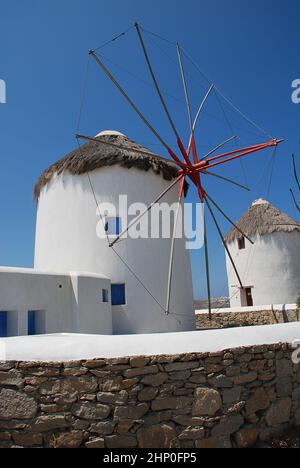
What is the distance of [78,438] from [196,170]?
760cm

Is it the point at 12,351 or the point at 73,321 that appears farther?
the point at 73,321

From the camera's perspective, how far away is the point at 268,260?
1775 centimetres

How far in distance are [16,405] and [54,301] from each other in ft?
12.4

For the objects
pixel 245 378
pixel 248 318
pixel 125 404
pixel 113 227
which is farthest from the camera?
pixel 248 318

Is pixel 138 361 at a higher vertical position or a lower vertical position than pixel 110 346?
lower

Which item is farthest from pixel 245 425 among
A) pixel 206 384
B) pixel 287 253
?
pixel 287 253

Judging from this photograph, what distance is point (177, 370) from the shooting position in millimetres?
4324

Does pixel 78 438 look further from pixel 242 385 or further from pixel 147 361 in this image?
pixel 242 385

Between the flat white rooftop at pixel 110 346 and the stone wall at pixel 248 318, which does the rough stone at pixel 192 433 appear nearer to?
the flat white rooftop at pixel 110 346

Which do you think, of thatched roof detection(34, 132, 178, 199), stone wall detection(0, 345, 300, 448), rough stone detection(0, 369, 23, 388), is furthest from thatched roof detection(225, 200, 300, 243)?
rough stone detection(0, 369, 23, 388)

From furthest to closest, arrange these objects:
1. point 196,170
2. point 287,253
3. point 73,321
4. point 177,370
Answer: point 287,253 < point 196,170 < point 73,321 < point 177,370

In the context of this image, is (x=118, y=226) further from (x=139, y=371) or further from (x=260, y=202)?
(x=260, y=202)

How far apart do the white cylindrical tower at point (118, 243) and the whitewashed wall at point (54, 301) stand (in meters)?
0.87

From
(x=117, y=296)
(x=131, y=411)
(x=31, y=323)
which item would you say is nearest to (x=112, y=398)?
(x=131, y=411)
